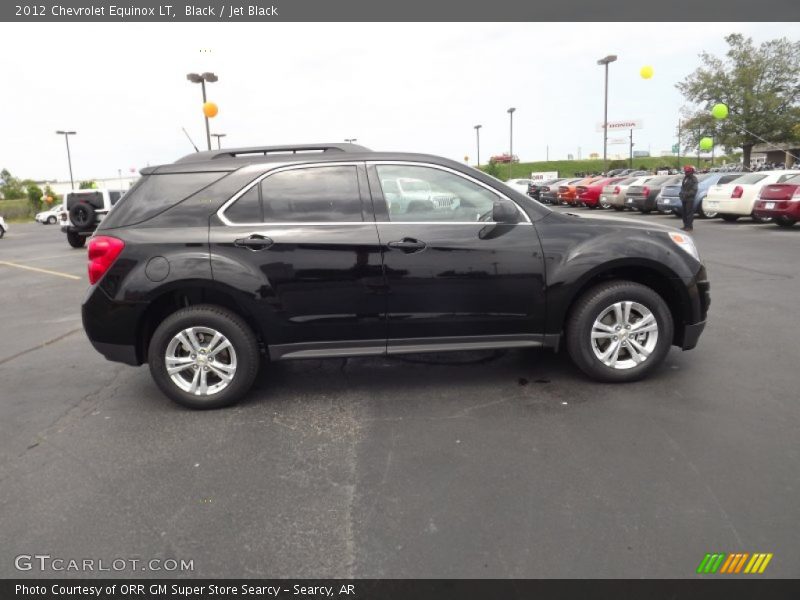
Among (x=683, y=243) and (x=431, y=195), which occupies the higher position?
(x=431, y=195)

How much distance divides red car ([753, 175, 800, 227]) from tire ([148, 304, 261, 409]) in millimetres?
14339

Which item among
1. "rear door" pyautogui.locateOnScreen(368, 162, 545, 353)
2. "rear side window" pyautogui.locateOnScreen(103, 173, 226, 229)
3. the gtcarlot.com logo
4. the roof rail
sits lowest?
the gtcarlot.com logo

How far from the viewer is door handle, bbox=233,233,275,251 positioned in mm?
3963

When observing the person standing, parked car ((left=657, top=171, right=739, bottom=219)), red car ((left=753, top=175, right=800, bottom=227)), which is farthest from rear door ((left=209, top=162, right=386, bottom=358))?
parked car ((left=657, top=171, right=739, bottom=219))

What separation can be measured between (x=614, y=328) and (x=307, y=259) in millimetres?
2321

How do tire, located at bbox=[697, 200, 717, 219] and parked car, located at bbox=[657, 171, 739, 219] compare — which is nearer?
tire, located at bbox=[697, 200, 717, 219]

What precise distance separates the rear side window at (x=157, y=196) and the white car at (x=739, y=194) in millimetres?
15346

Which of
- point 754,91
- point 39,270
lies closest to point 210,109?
point 39,270

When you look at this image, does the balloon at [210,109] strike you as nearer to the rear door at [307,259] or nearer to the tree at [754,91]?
the rear door at [307,259]

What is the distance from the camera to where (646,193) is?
20.5 meters

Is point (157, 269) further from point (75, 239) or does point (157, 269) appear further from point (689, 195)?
point (75, 239)
